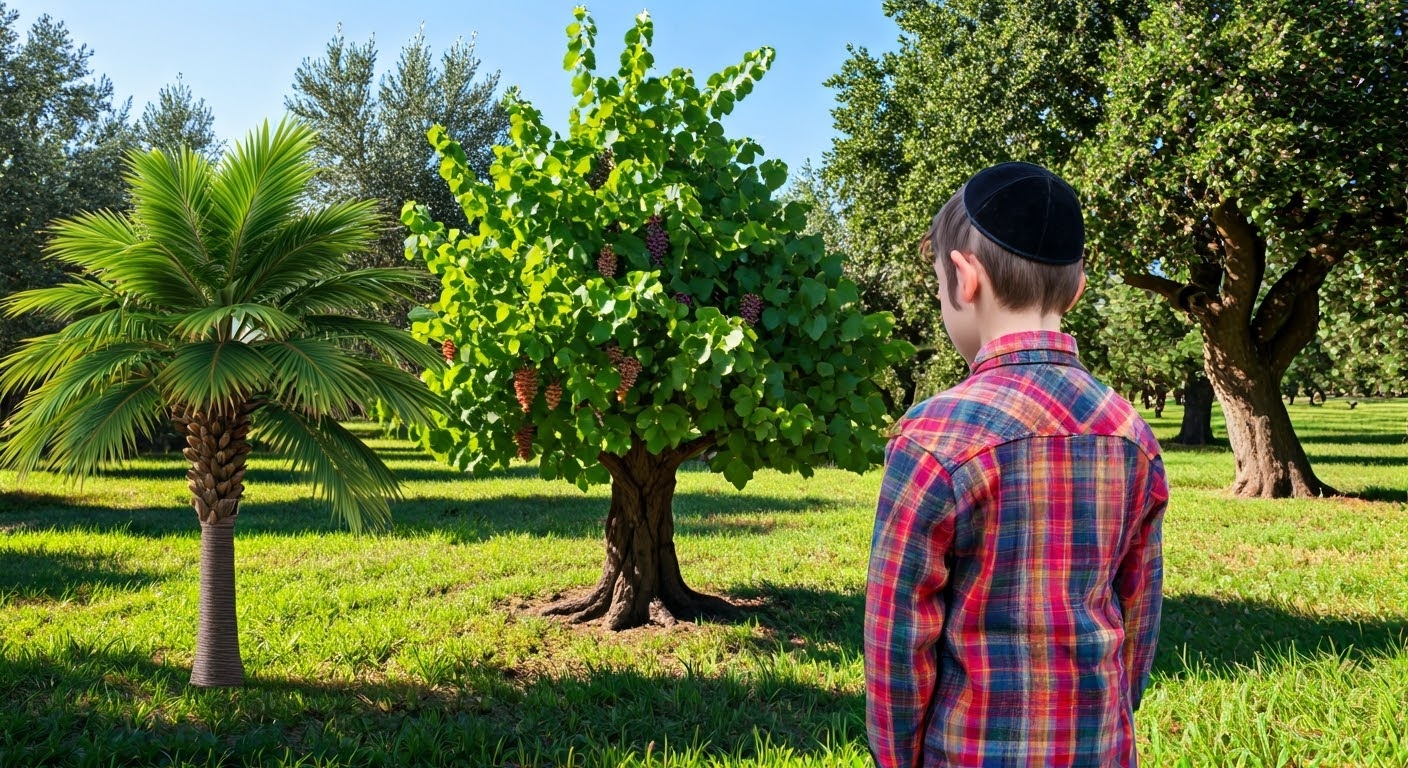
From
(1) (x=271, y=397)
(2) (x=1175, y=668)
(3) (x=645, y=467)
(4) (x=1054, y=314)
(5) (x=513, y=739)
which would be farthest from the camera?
(3) (x=645, y=467)

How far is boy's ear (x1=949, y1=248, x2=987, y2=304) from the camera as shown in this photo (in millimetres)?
1964

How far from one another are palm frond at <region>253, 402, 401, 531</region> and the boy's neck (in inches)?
174

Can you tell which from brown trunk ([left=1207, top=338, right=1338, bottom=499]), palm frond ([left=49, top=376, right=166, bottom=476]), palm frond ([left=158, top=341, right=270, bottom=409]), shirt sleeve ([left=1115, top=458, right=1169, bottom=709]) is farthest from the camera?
brown trunk ([left=1207, top=338, right=1338, bottom=499])

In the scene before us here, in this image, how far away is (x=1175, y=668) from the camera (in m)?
6.11

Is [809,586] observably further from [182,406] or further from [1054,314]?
[1054,314]

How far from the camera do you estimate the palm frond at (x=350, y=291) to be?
5.83 metres

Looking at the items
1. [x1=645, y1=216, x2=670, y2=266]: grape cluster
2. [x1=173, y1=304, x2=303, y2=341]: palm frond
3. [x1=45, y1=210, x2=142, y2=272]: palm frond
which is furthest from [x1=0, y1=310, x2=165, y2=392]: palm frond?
[x1=645, y1=216, x2=670, y2=266]: grape cluster

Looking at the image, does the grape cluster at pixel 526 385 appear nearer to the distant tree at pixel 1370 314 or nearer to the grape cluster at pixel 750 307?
the grape cluster at pixel 750 307

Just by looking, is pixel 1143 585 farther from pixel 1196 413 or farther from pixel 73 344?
pixel 1196 413

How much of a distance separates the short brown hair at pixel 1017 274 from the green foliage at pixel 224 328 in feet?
12.8

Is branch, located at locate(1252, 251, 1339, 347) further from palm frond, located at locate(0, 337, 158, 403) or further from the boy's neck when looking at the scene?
palm frond, located at locate(0, 337, 158, 403)

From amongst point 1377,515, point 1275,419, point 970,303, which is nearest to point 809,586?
point 970,303

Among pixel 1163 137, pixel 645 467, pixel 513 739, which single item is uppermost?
pixel 1163 137

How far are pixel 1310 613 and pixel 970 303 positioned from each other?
746 centimetres
